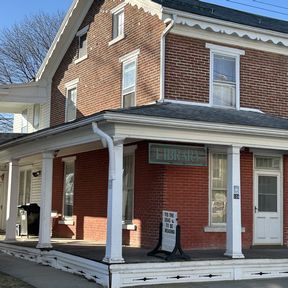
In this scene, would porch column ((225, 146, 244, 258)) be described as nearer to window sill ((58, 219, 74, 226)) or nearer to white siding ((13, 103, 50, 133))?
window sill ((58, 219, 74, 226))

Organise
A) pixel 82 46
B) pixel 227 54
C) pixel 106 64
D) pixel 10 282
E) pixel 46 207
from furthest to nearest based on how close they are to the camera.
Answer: pixel 82 46
pixel 106 64
pixel 227 54
pixel 46 207
pixel 10 282

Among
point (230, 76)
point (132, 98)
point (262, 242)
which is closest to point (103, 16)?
point (132, 98)

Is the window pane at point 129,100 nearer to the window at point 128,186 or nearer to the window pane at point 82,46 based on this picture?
the window at point 128,186

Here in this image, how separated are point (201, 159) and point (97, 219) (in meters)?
4.78

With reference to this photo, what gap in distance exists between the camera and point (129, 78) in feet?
51.3

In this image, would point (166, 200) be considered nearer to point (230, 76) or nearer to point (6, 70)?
point (230, 76)

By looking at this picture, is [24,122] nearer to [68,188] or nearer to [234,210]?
[68,188]

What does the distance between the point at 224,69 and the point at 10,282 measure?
8168mm

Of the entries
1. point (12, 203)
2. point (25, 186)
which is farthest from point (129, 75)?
point (25, 186)

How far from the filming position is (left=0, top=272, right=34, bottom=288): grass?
34.7ft

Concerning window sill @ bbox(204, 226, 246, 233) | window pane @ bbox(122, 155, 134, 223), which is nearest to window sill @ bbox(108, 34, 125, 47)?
window pane @ bbox(122, 155, 134, 223)

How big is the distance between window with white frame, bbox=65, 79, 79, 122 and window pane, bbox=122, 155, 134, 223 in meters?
4.60

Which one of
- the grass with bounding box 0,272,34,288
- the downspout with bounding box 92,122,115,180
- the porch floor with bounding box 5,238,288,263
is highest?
the downspout with bounding box 92,122,115,180

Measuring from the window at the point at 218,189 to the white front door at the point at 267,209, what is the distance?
1.10m
